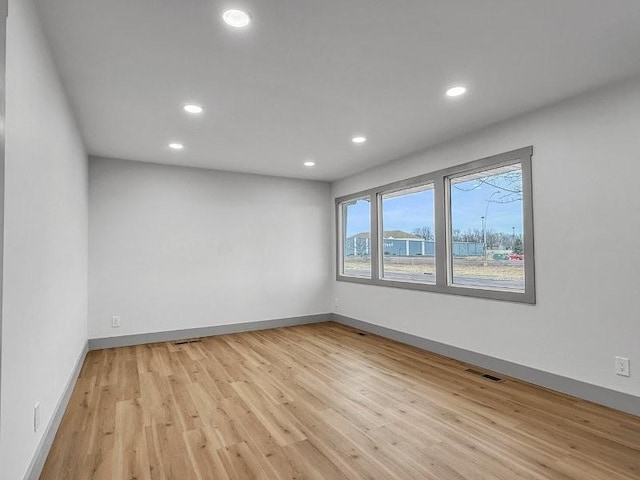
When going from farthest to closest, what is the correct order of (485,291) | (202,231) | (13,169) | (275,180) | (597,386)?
(275,180), (202,231), (485,291), (597,386), (13,169)

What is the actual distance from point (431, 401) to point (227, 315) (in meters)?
3.35

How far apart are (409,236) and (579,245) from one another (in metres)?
2.13

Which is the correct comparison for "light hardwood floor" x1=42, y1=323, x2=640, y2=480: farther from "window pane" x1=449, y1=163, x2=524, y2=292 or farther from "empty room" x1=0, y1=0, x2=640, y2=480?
"window pane" x1=449, y1=163, x2=524, y2=292

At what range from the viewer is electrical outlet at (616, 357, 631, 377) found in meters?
2.70

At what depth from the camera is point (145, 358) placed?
163 inches

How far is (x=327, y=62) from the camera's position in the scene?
8.13 feet

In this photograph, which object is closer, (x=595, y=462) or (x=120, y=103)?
(x=595, y=462)

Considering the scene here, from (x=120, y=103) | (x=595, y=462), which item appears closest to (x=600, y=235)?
(x=595, y=462)

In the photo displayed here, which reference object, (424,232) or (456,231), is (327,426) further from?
(424,232)

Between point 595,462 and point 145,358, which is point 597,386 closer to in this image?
point 595,462

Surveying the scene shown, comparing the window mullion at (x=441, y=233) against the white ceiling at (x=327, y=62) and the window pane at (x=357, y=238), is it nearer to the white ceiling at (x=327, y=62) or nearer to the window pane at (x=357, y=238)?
the white ceiling at (x=327, y=62)

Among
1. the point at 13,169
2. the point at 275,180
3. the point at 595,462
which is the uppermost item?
the point at 275,180

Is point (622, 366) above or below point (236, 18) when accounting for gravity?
below

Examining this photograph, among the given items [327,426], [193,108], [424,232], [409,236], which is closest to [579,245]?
[424,232]
